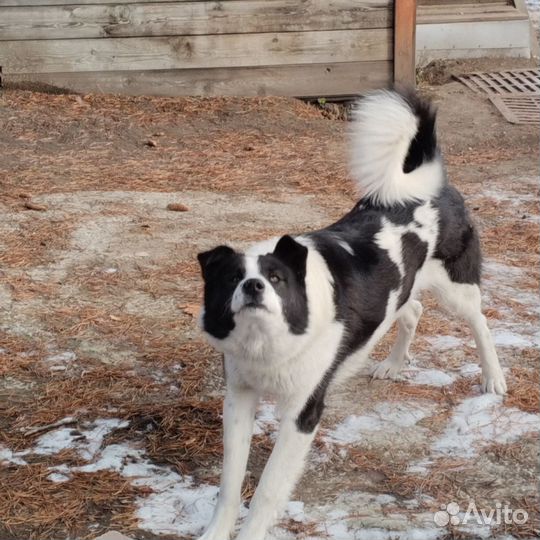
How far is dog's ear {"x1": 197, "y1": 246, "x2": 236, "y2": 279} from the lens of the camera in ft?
10.5

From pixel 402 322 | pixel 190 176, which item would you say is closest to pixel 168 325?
pixel 402 322

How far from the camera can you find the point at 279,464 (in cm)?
330

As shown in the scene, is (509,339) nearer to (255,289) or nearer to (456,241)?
(456,241)

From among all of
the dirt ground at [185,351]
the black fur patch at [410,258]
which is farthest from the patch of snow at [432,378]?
the black fur patch at [410,258]

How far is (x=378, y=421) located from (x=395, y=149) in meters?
1.17

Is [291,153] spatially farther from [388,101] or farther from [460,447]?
[460,447]

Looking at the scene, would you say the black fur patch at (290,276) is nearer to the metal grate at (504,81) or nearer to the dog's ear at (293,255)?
the dog's ear at (293,255)

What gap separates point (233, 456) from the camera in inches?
132

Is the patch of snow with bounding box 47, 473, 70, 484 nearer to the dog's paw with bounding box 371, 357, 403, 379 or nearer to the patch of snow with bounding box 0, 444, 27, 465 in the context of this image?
the patch of snow with bounding box 0, 444, 27, 465

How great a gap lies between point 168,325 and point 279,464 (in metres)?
1.75

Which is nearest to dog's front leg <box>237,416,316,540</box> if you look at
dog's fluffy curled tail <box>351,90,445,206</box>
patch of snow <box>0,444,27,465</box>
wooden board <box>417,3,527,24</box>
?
patch of snow <box>0,444,27,465</box>

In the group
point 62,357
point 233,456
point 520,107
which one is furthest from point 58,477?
point 520,107

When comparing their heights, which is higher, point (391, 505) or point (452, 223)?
point (452, 223)

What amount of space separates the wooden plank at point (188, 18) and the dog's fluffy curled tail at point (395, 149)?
193 inches
